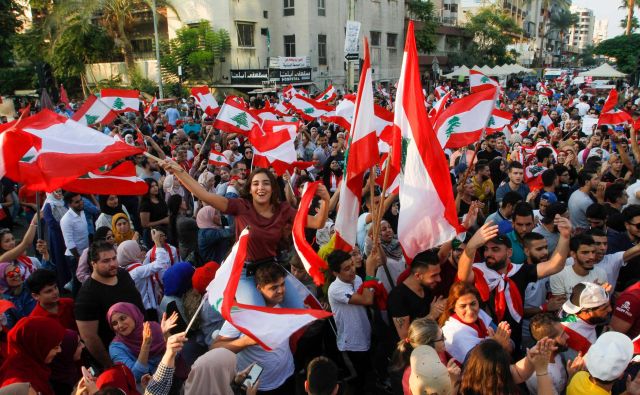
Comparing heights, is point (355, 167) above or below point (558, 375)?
above

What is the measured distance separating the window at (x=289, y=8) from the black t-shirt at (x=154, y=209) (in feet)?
92.1

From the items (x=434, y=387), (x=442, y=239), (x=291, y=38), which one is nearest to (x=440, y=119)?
(x=442, y=239)

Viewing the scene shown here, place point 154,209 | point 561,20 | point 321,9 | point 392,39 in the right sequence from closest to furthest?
1. point 154,209
2. point 321,9
3. point 392,39
4. point 561,20

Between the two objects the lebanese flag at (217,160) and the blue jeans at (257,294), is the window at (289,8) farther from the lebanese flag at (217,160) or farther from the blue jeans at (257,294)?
the blue jeans at (257,294)

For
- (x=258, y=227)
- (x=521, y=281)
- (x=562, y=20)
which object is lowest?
(x=521, y=281)

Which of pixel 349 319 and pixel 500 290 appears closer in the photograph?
pixel 500 290

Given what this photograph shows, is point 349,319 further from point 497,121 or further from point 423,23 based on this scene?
point 423,23

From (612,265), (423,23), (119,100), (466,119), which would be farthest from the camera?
(423,23)

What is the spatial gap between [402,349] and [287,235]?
1423 millimetres

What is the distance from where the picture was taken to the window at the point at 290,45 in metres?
33.0

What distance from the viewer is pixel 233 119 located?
29.0ft

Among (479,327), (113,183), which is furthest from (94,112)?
(479,327)

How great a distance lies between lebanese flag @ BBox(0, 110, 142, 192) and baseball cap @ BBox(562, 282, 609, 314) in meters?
3.41

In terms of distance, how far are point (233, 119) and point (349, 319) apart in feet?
18.1
